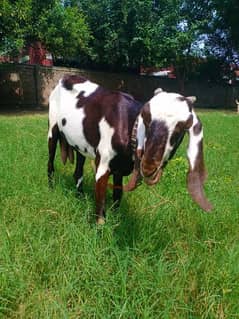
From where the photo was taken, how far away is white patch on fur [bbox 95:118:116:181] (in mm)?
2670

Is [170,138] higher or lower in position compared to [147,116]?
lower

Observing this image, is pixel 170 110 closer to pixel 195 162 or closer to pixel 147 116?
pixel 147 116

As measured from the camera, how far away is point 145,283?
1961 millimetres

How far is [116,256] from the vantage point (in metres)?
2.20

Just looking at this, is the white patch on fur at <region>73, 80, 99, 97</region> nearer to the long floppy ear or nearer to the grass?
the grass

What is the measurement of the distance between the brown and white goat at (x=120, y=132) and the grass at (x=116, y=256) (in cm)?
31

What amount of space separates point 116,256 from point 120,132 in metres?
0.88

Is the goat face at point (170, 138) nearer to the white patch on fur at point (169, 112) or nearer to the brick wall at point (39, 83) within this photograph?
the white patch on fur at point (169, 112)

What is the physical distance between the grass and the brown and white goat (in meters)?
0.31

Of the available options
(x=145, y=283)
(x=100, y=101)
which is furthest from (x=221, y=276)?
(x=100, y=101)

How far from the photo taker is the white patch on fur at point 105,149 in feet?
8.76

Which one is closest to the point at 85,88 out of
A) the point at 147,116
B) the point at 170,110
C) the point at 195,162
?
the point at 147,116

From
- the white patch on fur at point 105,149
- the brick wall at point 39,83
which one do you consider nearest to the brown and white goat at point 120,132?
the white patch on fur at point 105,149

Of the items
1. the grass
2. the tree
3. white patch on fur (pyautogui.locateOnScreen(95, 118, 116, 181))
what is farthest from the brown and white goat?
the tree
